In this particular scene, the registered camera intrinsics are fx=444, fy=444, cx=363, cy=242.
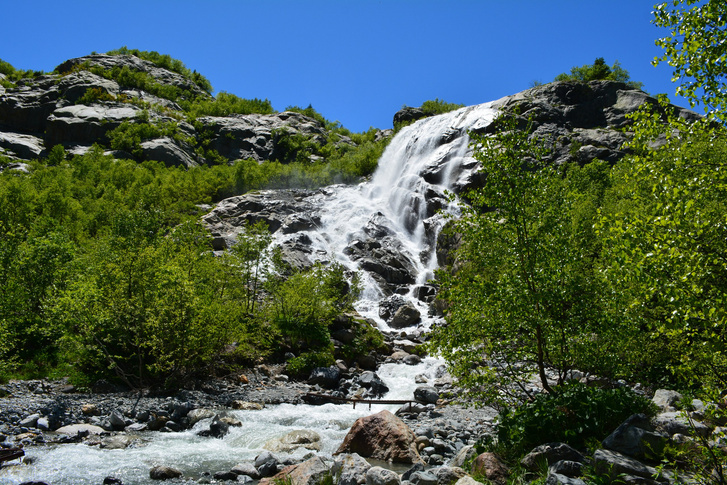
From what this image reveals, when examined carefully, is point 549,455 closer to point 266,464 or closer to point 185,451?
point 266,464

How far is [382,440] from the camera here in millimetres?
13180

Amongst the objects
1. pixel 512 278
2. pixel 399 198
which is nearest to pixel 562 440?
pixel 512 278

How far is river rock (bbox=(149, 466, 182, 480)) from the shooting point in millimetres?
11295

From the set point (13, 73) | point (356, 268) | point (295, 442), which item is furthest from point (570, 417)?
point (13, 73)

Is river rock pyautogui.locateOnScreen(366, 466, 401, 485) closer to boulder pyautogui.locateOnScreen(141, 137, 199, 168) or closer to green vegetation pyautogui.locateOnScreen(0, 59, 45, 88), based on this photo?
boulder pyautogui.locateOnScreen(141, 137, 199, 168)

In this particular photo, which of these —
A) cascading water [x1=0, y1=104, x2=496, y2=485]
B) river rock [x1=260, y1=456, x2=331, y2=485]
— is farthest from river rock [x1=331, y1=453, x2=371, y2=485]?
cascading water [x1=0, y1=104, x2=496, y2=485]

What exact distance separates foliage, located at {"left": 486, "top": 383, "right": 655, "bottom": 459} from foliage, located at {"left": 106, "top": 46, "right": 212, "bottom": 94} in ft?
460

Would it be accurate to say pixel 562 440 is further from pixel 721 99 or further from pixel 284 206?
pixel 284 206

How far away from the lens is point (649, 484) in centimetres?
731

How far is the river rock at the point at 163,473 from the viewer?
37.1ft

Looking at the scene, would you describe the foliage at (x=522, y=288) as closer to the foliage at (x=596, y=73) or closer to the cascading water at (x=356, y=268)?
the cascading water at (x=356, y=268)

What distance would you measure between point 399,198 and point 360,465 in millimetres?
47624

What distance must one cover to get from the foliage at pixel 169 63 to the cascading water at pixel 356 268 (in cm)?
8605

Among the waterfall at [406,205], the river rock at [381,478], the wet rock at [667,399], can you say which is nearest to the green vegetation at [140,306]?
the waterfall at [406,205]
